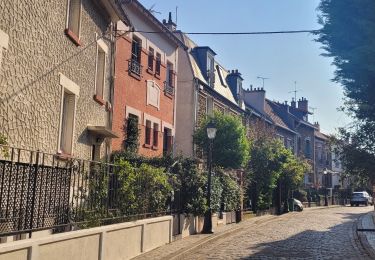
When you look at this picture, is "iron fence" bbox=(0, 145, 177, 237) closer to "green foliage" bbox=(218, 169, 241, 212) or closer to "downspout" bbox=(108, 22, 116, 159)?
"downspout" bbox=(108, 22, 116, 159)

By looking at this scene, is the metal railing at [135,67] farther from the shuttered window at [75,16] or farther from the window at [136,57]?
the shuttered window at [75,16]

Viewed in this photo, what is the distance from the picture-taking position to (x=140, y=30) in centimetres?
1950

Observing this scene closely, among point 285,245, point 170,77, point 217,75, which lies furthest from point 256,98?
point 285,245

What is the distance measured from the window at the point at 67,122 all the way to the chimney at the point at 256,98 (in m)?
30.9

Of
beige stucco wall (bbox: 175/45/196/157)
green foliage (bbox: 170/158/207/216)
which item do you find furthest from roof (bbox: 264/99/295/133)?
green foliage (bbox: 170/158/207/216)

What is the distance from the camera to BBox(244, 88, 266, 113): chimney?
4231cm

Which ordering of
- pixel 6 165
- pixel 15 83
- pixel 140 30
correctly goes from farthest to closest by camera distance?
1. pixel 140 30
2. pixel 15 83
3. pixel 6 165

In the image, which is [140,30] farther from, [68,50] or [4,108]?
[4,108]

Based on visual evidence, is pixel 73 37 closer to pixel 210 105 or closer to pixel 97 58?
pixel 97 58

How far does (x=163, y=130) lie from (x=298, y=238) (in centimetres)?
851

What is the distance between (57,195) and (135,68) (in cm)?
1087

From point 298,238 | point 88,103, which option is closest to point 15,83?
point 88,103

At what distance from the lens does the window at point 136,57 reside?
1867cm

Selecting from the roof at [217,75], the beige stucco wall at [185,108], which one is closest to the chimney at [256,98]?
the roof at [217,75]
